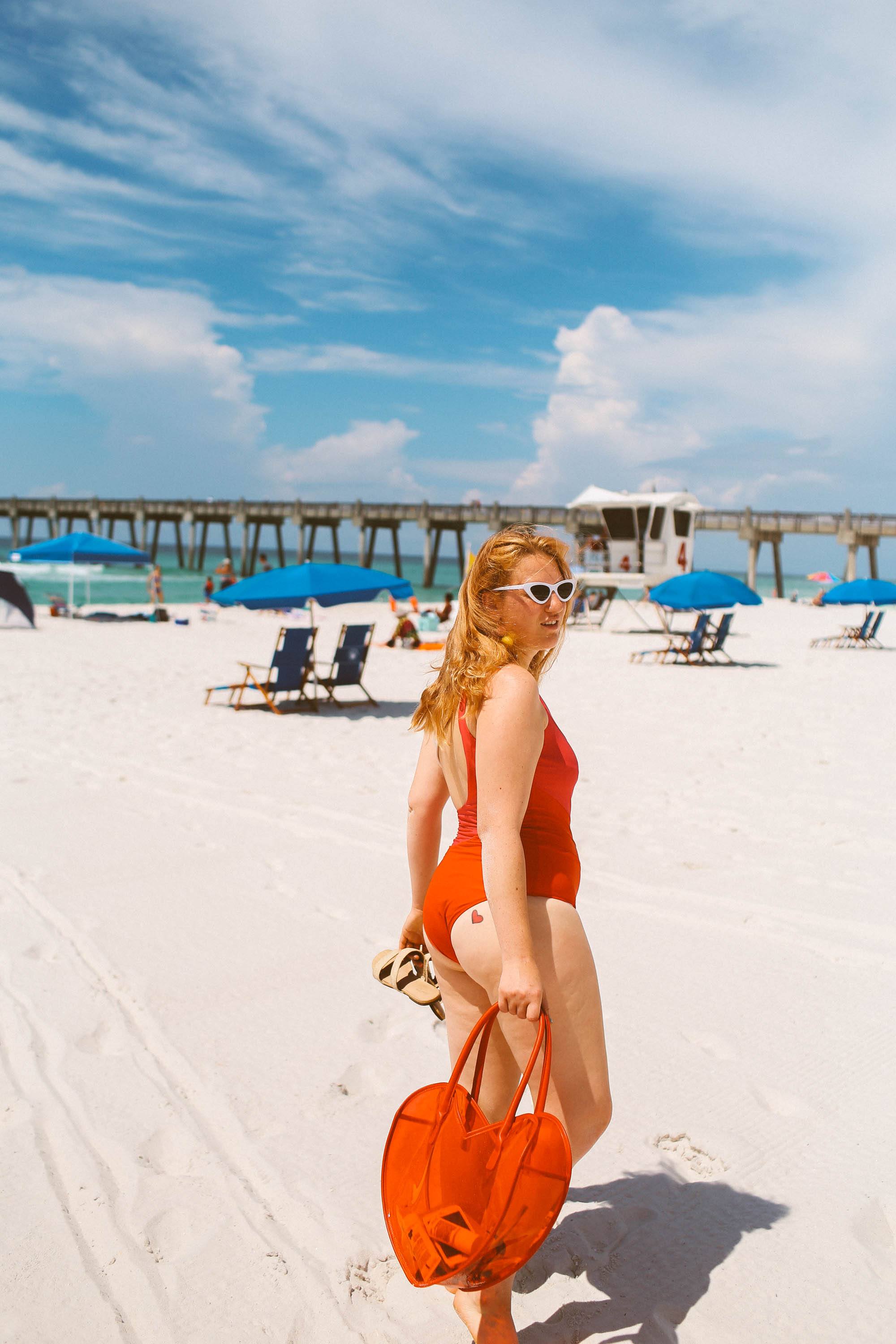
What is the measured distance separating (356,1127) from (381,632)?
20124 millimetres

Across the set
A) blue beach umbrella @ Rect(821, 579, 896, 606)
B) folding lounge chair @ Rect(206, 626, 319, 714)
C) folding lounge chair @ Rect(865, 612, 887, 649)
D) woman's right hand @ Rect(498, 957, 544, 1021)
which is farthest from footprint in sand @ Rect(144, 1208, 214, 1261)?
blue beach umbrella @ Rect(821, 579, 896, 606)

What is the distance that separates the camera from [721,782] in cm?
632

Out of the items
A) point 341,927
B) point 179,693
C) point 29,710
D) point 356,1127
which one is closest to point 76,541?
point 179,693

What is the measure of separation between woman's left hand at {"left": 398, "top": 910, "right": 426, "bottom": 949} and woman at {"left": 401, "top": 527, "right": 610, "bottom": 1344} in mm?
221

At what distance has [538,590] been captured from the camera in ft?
5.76

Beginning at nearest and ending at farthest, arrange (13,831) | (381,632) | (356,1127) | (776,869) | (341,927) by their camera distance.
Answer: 1. (356,1127)
2. (341,927)
3. (776,869)
4. (13,831)
5. (381,632)

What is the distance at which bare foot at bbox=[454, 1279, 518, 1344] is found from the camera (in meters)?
1.66

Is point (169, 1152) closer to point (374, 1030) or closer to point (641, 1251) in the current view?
point (374, 1030)

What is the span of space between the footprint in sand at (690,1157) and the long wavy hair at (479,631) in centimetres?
142

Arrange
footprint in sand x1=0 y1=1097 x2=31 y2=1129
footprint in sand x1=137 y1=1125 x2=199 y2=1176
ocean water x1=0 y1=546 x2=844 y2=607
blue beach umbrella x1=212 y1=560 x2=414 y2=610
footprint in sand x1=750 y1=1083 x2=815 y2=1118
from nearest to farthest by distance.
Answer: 1. footprint in sand x1=137 y1=1125 x2=199 y2=1176
2. footprint in sand x1=0 y1=1097 x2=31 y2=1129
3. footprint in sand x1=750 y1=1083 x2=815 y2=1118
4. blue beach umbrella x1=212 y1=560 x2=414 y2=610
5. ocean water x1=0 y1=546 x2=844 y2=607

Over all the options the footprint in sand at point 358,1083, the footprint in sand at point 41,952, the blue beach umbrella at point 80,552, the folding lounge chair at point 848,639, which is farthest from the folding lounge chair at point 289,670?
the folding lounge chair at point 848,639

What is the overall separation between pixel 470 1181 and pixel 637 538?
2584 cm

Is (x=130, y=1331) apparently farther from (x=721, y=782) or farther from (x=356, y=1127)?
(x=721, y=782)

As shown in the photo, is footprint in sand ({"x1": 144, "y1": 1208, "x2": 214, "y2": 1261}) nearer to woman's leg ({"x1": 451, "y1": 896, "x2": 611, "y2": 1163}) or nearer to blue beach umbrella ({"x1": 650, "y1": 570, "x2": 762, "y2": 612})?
woman's leg ({"x1": 451, "y1": 896, "x2": 611, "y2": 1163})
